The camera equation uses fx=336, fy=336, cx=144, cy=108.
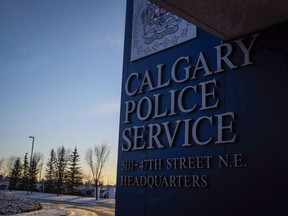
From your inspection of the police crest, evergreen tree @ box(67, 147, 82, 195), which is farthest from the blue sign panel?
evergreen tree @ box(67, 147, 82, 195)

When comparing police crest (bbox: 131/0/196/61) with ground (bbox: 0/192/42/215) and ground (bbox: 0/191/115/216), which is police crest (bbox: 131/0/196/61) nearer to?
ground (bbox: 0/191/115/216)

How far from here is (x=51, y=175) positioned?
55.5 meters

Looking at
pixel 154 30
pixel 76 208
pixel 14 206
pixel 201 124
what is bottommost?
pixel 76 208

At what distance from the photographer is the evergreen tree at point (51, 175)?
5283cm

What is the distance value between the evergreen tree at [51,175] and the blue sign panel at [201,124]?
159 feet

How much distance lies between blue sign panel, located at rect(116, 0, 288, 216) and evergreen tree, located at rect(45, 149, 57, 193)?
4836cm

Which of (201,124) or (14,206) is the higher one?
(201,124)

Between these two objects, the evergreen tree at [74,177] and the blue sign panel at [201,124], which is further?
the evergreen tree at [74,177]

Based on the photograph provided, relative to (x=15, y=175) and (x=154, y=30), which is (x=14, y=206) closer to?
(x=154, y=30)

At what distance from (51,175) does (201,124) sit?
53107 millimetres

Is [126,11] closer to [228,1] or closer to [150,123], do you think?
[150,123]

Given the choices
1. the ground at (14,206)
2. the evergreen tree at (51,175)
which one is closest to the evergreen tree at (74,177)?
the evergreen tree at (51,175)

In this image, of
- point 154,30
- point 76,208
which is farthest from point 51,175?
point 154,30

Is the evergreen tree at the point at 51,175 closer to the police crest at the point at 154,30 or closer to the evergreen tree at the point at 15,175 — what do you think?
the evergreen tree at the point at 15,175
